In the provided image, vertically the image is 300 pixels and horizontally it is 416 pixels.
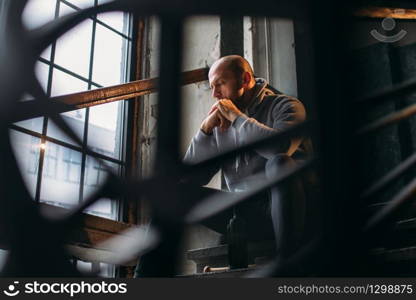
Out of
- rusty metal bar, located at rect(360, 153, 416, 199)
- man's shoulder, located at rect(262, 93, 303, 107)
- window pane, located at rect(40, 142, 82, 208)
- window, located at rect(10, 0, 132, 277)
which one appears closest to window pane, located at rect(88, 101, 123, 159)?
window, located at rect(10, 0, 132, 277)

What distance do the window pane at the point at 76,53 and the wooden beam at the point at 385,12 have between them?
269cm

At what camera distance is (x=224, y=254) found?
1.89 m

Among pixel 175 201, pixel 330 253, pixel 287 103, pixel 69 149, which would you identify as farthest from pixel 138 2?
pixel 69 149

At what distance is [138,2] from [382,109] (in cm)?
230

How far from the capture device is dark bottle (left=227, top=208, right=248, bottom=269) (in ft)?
5.58

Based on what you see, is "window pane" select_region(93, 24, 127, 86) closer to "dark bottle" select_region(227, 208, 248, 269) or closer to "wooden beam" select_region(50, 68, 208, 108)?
"wooden beam" select_region(50, 68, 208, 108)

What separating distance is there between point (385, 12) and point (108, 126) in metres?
2.93

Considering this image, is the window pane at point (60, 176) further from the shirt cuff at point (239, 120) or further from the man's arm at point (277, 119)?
the shirt cuff at point (239, 120)

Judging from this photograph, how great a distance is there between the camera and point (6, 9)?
661 mm

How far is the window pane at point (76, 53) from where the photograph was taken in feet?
10.1

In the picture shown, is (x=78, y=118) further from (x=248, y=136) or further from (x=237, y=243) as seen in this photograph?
(x=248, y=136)

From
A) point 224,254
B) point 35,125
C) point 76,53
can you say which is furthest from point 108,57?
point 224,254

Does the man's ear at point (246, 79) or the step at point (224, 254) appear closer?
the step at point (224, 254)

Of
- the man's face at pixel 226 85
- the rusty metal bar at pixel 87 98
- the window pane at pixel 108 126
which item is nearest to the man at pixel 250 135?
the man's face at pixel 226 85
